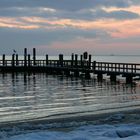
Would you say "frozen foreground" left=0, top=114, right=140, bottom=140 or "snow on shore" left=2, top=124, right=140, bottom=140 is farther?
"frozen foreground" left=0, top=114, right=140, bottom=140

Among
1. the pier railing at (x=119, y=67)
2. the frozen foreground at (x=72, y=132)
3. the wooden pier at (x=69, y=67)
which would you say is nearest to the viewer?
the frozen foreground at (x=72, y=132)

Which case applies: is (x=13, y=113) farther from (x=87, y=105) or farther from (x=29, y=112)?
(x=87, y=105)

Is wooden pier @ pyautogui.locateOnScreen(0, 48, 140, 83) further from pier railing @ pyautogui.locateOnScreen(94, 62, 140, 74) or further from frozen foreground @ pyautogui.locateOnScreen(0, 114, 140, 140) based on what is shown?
frozen foreground @ pyautogui.locateOnScreen(0, 114, 140, 140)

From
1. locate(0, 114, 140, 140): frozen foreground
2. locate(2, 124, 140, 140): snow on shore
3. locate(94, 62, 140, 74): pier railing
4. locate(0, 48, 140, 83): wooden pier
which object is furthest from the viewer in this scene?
locate(0, 48, 140, 83): wooden pier

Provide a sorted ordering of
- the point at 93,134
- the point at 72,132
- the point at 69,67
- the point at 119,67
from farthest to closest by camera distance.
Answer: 1. the point at 69,67
2. the point at 119,67
3. the point at 72,132
4. the point at 93,134

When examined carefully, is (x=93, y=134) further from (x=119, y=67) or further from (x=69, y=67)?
(x=69, y=67)

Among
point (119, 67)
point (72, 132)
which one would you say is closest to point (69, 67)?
point (119, 67)

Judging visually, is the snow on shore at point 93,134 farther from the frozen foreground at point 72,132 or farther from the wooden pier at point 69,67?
the wooden pier at point 69,67

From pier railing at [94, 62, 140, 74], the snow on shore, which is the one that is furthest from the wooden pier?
the snow on shore

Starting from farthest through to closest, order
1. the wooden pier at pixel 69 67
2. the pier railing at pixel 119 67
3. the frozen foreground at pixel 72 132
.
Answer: the wooden pier at pixel 69 67, the pier railing at pixel 119 67, the frozen foreground at pixel 72 132

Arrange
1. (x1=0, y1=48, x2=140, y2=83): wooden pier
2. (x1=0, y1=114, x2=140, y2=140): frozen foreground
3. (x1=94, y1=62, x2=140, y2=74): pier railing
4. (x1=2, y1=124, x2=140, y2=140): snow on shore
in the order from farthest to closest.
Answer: (x1=0, y1=48, x2=140, y2=83): wooden pier, (x1=94, y1=62, x2=140, y2=74): pier railing, (x1=0, y1=114, x2=140, y2=140): frozen foreground, (x1=2, y1=124, x2=140, y2=140): snow on shore

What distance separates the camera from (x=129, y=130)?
11.9 meters

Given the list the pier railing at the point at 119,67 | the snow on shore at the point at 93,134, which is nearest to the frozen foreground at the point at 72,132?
the snow on shore at the point at 93,134

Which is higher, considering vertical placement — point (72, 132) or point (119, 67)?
point (119, 67)
